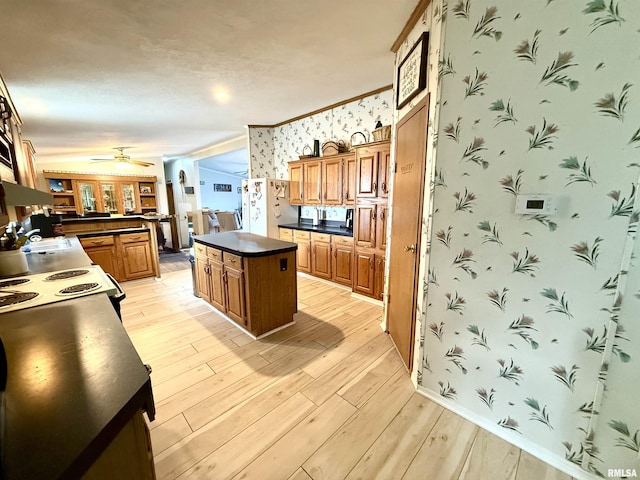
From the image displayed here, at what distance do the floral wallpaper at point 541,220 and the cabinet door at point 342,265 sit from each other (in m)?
2.04

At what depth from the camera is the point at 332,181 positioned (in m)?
3.98

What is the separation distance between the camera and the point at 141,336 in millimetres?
2652

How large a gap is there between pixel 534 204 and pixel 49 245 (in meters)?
4.42

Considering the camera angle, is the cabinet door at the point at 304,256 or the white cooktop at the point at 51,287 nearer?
the white cooktop at the point at 51,287

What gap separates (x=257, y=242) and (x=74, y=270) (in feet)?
4.82

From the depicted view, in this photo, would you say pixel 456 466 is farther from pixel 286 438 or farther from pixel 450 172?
pixel 450 172

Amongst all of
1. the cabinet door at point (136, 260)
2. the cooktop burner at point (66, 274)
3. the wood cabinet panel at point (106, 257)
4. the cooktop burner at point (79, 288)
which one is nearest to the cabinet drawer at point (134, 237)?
the cabinet door at point (136, 260)

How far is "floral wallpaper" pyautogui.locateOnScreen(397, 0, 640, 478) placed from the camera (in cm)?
119

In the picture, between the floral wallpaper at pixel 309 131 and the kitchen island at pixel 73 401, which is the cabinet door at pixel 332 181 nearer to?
the floral wallpaper at pixel 309 131

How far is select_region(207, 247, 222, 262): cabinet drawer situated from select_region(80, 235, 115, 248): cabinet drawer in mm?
2027

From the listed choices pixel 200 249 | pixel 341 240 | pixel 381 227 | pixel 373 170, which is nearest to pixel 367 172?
pixel 373 170

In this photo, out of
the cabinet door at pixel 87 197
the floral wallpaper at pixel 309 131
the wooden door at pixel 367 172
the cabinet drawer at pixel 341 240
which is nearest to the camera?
the wooden door at pixel 367 172

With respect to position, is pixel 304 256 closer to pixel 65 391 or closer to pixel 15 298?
pixel 15 298

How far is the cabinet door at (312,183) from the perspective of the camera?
4164mm
